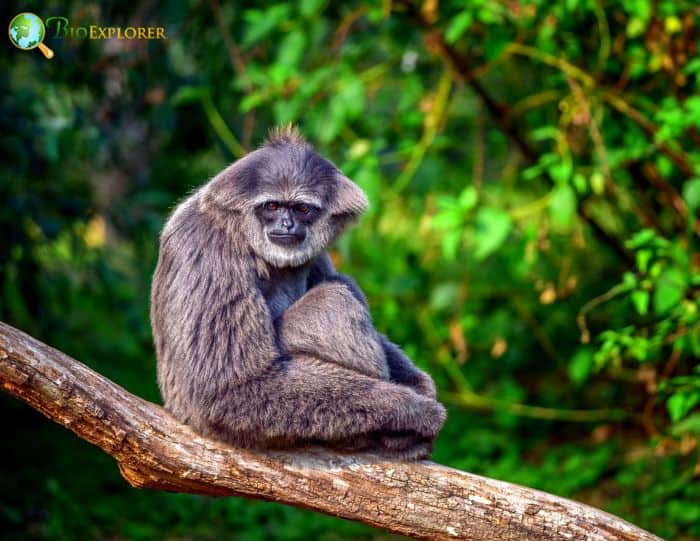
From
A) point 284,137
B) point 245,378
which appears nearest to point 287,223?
point 284,137

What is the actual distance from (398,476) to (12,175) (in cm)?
542

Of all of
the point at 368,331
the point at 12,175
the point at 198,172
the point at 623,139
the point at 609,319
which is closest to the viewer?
the point at 368,331

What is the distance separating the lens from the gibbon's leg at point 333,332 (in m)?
5.24

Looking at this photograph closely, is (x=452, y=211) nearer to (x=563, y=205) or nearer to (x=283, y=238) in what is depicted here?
(x=563, y=205)

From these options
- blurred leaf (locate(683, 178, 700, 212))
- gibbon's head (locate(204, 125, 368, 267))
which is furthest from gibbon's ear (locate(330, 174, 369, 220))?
blurred leaf (locate(683, 178, 700, 212))

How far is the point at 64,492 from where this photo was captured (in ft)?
30.3

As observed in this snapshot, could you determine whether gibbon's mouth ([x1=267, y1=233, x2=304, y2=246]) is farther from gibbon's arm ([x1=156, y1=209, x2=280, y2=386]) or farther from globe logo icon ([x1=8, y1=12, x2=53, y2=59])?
globe logo icon ([x1=8, y1=12, x2=53, y2=59])

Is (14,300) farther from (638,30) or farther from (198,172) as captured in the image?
(638,30)

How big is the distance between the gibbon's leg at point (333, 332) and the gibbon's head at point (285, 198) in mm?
367

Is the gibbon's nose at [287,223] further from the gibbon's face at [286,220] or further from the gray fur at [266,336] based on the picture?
the gray fur at [266,336]

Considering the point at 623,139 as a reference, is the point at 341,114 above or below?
below

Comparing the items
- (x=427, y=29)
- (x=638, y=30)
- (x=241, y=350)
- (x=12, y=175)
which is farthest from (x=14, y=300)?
(x=638, y=30)

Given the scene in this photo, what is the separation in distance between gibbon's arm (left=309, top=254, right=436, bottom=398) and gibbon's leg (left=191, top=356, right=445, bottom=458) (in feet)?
2.12

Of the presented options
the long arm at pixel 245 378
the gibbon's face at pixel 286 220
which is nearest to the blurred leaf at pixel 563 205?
the gibbon's face at pixel 286 220
